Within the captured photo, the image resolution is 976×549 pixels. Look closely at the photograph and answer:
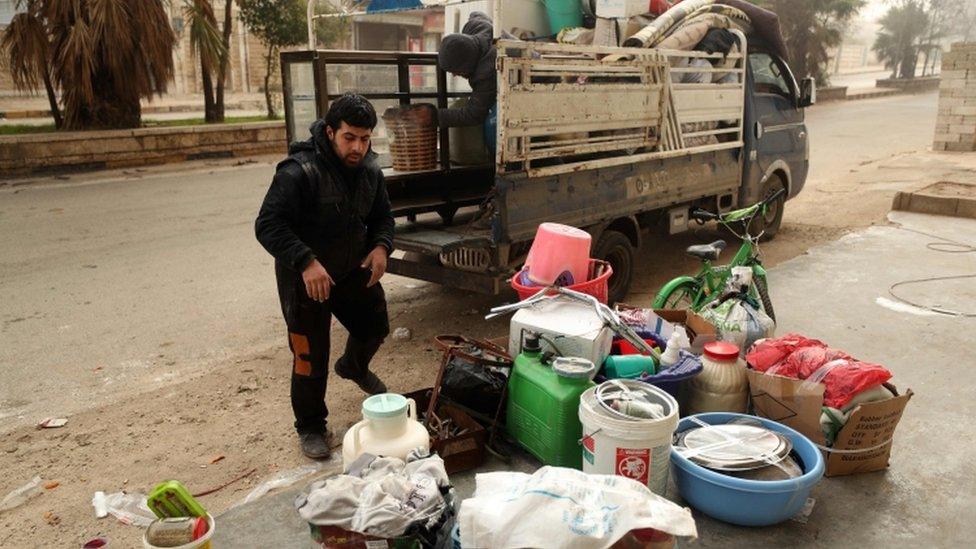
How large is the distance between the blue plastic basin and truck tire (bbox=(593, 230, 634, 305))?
2660 millimetres

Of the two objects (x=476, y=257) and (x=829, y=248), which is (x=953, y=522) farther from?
(x=829, y=248)

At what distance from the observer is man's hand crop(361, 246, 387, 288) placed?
3.49m

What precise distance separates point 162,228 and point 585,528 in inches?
284

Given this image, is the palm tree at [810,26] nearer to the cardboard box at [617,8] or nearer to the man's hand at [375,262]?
the cardboard box at [617,8]

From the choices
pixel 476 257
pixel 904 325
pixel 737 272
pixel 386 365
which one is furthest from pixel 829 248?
pixel 386 365

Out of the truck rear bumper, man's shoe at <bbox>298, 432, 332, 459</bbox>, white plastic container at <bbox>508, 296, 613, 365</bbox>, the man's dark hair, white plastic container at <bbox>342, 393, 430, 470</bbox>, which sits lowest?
man's shoe at <bbox>298, 432, 332, 459</bbox>

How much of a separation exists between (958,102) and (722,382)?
14271mm

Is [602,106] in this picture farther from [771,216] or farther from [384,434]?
[771,216]

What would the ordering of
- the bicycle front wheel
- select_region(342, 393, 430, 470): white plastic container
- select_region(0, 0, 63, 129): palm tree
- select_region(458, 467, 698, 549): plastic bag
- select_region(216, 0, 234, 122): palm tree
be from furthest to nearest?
select_region(216, 0, 234, 122): palm tree → select_region(0, 0, 63, 129): palm tree → the bicycle front wheel → select_region(342, 393, 430, 470): white plastic container → select_region(458, 467, 698, 549): plastic bag

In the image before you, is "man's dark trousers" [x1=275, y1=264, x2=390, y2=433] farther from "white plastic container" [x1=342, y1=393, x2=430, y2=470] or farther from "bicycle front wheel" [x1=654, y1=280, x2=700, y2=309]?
"bicycle front wheel" [x1=654, y1=280, x2=700, y2=309]

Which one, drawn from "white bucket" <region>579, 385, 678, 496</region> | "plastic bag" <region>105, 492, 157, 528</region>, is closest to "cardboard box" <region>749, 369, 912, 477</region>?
"white bucket" <region>579, 385, 678, 496</region>

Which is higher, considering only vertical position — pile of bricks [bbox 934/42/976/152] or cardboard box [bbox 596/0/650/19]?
cardboard box [bbox 596/0/650/19]

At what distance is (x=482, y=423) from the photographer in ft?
11.1

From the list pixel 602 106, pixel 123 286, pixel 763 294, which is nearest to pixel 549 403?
pixel 763 294
